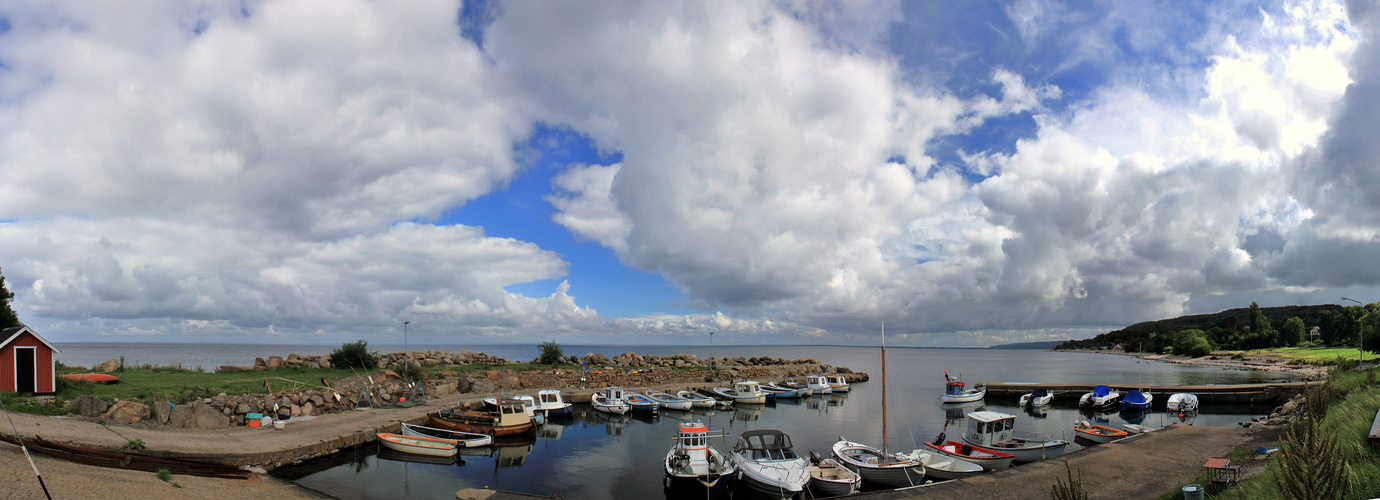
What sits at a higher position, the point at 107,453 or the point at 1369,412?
the point at 1369,412

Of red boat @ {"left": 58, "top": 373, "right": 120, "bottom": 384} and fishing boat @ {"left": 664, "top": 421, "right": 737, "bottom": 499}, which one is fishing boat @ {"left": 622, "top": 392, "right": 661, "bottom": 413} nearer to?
fishing boat @ {"left": 664, "top": 421, "right": 737, "bottom": 499}

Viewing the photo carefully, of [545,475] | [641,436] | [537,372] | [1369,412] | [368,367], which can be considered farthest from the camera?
[537,372]

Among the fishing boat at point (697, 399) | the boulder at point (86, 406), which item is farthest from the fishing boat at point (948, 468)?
the boulder at point (86, 406)

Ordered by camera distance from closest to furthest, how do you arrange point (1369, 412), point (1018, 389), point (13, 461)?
point (1369, 412) → point (13, 461) → point (1018, 389)

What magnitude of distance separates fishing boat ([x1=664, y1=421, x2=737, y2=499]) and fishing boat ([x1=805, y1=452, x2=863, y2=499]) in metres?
2.99

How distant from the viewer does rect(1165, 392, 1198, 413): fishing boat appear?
45000mm

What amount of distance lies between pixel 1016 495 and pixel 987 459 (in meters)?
7.51

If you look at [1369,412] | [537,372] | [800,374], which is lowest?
[800,374]

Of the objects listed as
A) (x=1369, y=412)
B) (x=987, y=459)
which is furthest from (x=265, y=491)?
(x=1369, y=412)

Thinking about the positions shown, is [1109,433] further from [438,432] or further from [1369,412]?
[438,432]

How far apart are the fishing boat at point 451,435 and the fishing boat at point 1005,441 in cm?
2304

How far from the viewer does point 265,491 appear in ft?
60.5

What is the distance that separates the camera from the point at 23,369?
2444cm

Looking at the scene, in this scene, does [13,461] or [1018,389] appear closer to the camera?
[13,461]
